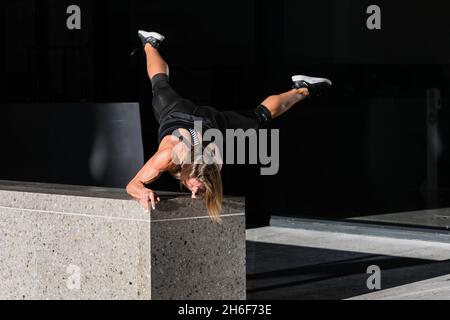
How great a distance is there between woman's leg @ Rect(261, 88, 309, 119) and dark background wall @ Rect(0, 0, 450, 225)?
336 cm

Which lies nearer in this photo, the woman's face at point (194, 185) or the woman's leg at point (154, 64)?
the woman's face at point (194, 185)

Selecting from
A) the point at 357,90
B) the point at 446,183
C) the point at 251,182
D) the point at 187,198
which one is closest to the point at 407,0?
the point at 357,90

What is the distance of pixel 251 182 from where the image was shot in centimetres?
1407

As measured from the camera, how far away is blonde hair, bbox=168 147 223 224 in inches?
276

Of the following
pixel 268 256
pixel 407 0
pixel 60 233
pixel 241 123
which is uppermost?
pixel 407 0

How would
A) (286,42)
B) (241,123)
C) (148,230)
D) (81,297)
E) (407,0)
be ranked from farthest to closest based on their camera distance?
(286,42)
(407,0)
(241,123)
(81,297)
(148,230)

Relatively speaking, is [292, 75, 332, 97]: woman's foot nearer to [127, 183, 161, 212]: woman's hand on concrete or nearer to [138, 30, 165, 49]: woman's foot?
[138, 30, 165, 49]: woman's foot

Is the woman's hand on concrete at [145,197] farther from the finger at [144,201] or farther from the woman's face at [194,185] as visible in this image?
the woman's face at [194,185]

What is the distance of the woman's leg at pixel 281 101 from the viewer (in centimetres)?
883

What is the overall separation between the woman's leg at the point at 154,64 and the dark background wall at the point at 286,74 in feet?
13.9

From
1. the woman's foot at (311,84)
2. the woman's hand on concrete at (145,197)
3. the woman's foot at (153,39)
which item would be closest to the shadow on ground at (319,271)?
the woman's foot at (311,84)

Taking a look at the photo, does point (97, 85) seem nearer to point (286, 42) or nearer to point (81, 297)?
point (286, 42)

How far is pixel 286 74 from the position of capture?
13781mm

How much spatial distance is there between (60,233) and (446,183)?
6181 mm
